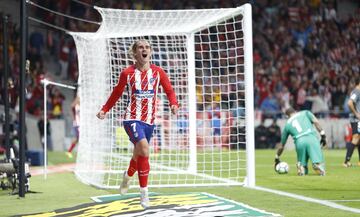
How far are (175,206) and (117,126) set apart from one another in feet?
33.3

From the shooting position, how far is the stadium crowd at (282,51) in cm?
3825

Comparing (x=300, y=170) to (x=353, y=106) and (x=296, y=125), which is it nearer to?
(x=296, y=125)

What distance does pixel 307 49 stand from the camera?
42188 millimetres

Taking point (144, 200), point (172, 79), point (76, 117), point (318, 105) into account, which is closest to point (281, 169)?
point (172, 79)

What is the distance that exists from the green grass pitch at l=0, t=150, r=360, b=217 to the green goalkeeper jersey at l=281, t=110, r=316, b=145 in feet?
2.95

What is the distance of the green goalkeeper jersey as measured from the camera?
2105cm

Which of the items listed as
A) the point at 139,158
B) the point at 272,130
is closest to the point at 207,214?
the point at 139,158

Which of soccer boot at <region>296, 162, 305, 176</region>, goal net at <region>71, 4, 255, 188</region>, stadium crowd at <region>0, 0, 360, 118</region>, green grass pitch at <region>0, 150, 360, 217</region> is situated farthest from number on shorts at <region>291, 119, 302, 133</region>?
stadium crowd at <region>0, 0, 360, 118</region>

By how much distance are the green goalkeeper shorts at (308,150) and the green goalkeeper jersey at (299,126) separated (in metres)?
0.11

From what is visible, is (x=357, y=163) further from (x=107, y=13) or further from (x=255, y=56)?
(x=255, y=56)

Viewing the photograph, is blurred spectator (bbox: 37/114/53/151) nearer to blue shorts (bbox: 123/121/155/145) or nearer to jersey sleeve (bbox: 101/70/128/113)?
jersey sleeve (bbox: 101/70/128/113)

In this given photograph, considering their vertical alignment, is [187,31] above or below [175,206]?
above

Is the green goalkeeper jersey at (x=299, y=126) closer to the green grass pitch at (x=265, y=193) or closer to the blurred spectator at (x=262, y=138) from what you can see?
the green grass pitch at (x=265, y=193)

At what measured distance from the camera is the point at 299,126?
69.2 ft
